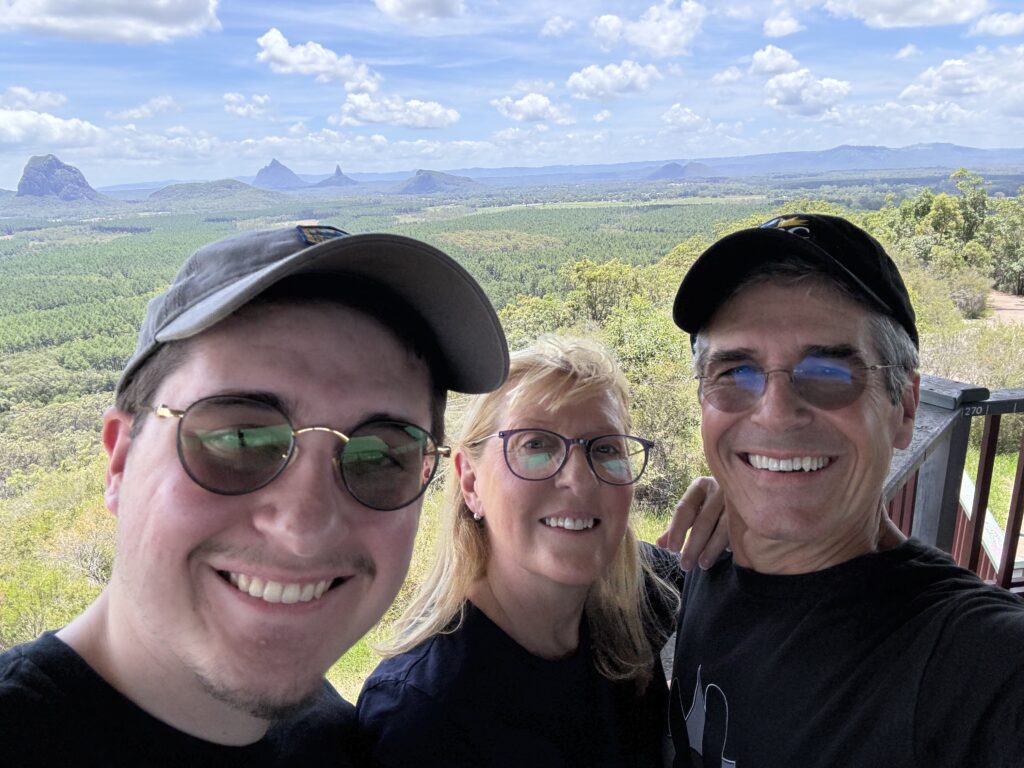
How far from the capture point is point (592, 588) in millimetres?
1639

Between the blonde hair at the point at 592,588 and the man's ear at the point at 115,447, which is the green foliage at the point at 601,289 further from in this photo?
the man's ear at the point at 115,447

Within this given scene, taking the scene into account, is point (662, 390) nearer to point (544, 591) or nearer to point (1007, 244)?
point (544, 591)

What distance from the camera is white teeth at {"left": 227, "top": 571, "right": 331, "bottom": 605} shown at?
0.88 m

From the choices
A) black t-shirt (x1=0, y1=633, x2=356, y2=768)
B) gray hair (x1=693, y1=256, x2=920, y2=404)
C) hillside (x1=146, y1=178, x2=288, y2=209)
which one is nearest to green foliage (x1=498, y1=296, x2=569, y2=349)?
hillside (x1=146, y1=178, x2=288, y2=209)

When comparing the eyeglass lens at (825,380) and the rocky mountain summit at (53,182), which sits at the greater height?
the rocky mountain summit at (53,182)

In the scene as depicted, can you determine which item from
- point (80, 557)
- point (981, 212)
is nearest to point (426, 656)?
point (80, 557)

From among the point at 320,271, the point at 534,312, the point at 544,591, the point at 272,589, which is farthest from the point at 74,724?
the point at 534,312

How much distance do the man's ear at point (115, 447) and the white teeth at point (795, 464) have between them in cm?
108

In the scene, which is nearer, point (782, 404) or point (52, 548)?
point (782, 404)

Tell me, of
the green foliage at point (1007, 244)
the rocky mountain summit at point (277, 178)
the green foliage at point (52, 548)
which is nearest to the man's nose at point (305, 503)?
the green foliage at point (52, 548)

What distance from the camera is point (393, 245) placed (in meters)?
0.95

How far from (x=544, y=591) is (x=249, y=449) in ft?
2.75

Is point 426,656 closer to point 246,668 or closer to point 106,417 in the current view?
point 246,668

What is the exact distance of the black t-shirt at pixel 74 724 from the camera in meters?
0.79
